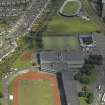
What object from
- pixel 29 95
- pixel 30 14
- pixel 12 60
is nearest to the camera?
pixel 29 95

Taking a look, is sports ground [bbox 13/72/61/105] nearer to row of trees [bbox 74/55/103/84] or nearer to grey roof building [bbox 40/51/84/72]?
grey roof building [bbox 40/51/84/72]

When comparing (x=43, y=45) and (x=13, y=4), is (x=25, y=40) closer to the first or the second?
(x=43, y=45)

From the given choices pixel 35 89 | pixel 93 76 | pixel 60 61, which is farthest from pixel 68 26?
pixel 35 89

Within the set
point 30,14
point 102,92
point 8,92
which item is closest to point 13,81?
point 8,92

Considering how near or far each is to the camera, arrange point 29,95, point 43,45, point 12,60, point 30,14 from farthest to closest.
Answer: point 30,14, point 43,45, point 12,60, point 29,95

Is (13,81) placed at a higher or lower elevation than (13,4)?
lower

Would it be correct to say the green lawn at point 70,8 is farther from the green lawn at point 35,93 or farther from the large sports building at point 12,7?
the green lawn at point 35,93

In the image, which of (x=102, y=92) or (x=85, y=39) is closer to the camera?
(x=102, y=92)

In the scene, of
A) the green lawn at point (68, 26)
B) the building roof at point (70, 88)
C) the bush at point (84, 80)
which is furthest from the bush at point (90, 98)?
the green lawn at point (68, 26)
